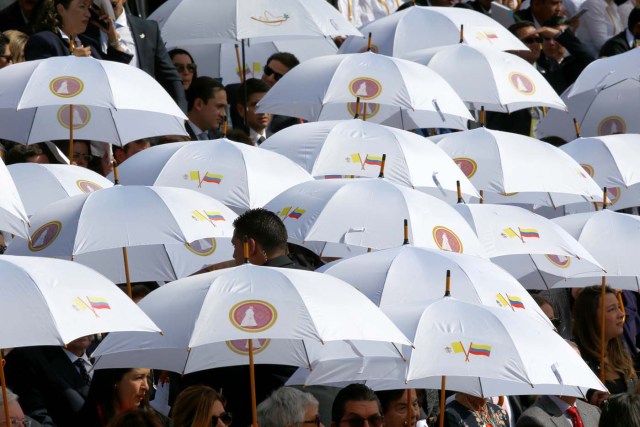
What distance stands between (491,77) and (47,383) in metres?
6.94

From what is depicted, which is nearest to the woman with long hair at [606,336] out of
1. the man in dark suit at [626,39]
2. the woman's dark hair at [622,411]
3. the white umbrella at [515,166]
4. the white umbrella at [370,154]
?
the white umbrella at [515,166]

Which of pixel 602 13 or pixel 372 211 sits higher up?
pixel 372 211

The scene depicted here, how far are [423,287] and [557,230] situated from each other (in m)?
2.20

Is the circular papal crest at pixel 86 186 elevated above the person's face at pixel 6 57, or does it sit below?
above

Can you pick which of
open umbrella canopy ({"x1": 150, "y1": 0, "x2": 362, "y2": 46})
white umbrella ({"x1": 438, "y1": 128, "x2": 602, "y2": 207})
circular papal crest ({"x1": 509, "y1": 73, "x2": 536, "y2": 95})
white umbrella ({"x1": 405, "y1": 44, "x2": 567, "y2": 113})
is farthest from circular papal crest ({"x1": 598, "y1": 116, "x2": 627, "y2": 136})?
open umbrella canopy ({"x1": 150, "y1": 0, "x2": 362, "y2": 46})

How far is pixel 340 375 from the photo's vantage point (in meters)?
11.2

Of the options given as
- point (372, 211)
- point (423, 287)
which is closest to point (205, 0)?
point (372, 211)

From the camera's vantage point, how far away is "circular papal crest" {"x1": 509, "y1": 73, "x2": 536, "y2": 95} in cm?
1675

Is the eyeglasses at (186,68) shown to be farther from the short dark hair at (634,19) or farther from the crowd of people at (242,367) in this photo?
the short dark hair at (634,19)

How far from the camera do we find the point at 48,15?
50.5 feet

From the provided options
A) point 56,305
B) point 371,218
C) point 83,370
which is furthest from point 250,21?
point 56,305

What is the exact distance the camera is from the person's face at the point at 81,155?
14820 millimetres

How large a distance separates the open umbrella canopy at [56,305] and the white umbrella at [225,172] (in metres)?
3.49

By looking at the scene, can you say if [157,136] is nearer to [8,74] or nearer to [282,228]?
[8,74]
